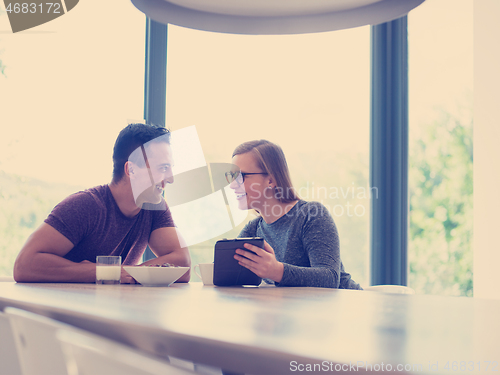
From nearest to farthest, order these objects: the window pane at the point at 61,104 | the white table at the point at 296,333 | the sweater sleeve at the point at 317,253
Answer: the white table at the point at 296,333
the sweater sleeve at the point at 317,253
the window pane at the point at 61,104

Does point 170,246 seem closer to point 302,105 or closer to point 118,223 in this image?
point 118,223

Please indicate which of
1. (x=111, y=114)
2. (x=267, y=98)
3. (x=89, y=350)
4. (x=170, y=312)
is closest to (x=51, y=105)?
(x=111, y=114)

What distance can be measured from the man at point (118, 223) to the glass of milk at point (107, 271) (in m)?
0.08

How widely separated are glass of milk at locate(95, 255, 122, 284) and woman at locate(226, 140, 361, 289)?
16.6 inches

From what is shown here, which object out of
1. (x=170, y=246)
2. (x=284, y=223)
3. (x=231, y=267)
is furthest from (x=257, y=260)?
(x=170, y=246)

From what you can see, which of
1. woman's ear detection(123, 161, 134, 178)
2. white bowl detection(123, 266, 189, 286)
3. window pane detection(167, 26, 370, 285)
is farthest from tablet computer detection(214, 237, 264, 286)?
window pane detection(167, 26, 370, 285)

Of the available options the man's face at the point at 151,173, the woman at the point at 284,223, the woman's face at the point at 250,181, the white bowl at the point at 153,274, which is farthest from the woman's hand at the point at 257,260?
the man's face at the point at 151,173

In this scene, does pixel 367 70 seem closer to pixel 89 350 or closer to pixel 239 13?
pixel 239 13

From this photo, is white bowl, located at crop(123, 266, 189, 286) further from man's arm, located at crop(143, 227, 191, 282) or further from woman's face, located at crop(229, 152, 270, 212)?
woman's face, located at crop(229, 152, 270, 212)

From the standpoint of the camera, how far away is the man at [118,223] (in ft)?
5.12

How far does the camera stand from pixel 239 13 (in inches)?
52.4

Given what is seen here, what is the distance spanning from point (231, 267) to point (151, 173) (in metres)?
0.88

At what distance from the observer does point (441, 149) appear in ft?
10.1

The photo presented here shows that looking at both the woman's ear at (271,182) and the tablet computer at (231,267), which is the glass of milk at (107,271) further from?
the woman's ear at (271,182)
